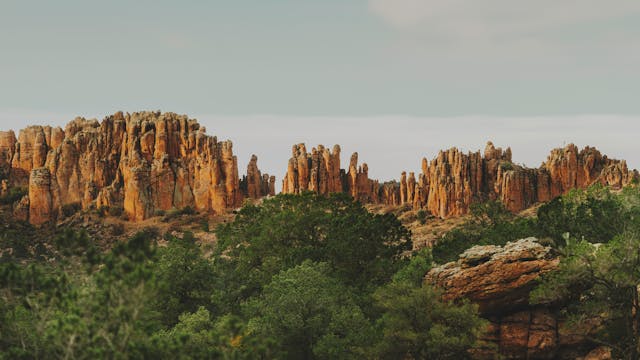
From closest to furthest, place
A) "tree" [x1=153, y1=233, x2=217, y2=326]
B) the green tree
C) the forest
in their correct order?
1. the forest
2. "tree" [x1=153, y1=233, x2=217, y2=326]
3. the green tree

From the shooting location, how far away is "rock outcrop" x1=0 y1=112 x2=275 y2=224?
146125mm

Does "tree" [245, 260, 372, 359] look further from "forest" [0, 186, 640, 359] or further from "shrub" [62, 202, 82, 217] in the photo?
"shrub" [62, 202, 82, 217]

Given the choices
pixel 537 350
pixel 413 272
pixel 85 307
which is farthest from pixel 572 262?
pixel 85 307

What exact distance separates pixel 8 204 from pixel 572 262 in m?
132

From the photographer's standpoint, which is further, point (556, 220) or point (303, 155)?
point (303, 155)

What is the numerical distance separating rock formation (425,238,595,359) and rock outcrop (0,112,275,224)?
341 ft

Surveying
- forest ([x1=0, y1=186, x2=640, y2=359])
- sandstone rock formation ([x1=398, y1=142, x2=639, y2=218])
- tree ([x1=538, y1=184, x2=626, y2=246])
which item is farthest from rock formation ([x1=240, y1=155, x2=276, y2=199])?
tree ([x1=538, y1=184, x2=626, y2=246])

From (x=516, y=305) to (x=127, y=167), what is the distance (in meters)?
117

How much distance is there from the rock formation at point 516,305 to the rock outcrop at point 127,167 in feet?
341

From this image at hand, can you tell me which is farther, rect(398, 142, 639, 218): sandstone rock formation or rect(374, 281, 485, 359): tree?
rect(398, 142, 639, 218): sandstone rock formation

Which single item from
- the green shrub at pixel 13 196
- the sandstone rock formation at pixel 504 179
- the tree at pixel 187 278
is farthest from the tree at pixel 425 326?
the green shrub at pixel 13 196

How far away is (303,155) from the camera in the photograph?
526ft

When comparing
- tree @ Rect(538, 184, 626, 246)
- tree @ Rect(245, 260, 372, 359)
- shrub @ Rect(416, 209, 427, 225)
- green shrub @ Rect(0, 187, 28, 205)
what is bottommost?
tree @ Rect(245, 260, 372, 359)

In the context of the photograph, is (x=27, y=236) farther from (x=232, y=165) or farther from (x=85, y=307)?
(x=85, y=307)
